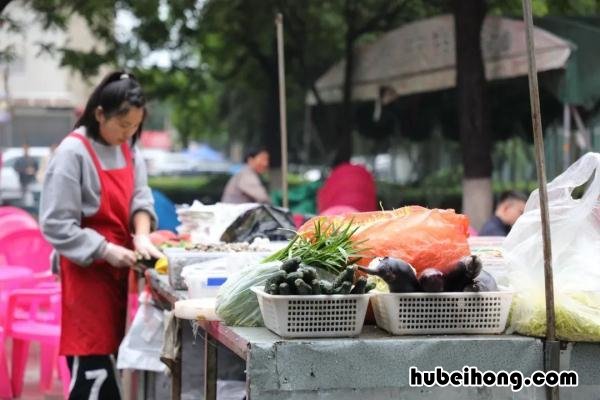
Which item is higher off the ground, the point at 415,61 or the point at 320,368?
the point at 415,61

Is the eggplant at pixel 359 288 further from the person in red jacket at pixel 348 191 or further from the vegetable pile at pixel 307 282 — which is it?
the person in red jacket at pixel 348 191

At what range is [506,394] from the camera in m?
3.39

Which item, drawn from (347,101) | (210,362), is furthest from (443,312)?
(347,101)

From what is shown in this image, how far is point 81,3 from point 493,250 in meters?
11.2

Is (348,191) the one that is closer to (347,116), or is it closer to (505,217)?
(505,217)

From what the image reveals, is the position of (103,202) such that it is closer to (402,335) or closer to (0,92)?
(402,335)

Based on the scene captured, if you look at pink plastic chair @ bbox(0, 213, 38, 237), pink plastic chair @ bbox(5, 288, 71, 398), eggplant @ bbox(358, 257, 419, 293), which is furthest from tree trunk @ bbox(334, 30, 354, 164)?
eggplant @ bbox(358, 257, 419, 293)

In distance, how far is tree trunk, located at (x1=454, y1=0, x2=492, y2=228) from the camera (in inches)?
416

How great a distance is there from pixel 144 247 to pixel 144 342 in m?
0.49

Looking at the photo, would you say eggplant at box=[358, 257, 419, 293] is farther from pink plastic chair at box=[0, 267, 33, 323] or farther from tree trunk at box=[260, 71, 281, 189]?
tree trunk at box=[260, 71, 281, 189]

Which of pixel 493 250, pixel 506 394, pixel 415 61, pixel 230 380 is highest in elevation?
pixel 415 61

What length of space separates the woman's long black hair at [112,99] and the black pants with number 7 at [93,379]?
1.05 meters

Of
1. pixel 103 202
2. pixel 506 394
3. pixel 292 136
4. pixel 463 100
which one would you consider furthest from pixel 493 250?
pixel 292 136

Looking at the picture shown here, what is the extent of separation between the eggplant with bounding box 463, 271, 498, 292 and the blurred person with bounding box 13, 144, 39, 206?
55.9 feet
